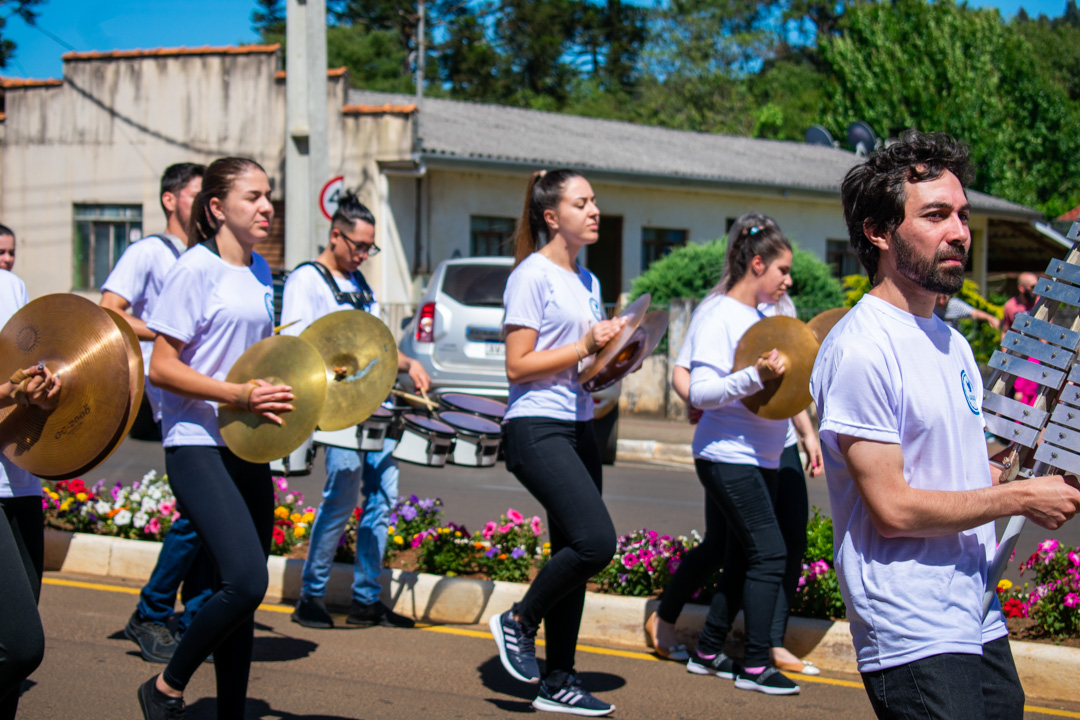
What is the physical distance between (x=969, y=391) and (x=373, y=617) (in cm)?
370

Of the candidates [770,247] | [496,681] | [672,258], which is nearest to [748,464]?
[770,247]

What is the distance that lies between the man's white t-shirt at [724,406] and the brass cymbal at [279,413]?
5.48 feet

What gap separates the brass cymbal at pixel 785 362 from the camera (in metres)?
4.40

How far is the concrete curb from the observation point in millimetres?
4570

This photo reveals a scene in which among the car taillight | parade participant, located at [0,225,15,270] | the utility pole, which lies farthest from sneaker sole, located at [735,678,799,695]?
the utility pole

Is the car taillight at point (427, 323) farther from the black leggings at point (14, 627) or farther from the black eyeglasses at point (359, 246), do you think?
the black leggings at point (14, 627)

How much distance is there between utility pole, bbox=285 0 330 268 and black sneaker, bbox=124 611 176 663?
7.33m

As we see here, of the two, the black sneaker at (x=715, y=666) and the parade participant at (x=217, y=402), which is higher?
the parade participant at (x=217, y=402)

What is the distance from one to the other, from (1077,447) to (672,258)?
1466 centimetres

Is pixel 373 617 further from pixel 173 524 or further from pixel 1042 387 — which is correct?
pixel 1042 387

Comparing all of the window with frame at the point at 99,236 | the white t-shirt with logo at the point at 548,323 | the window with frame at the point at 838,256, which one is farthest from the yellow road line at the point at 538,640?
the window with frame at the point at 838,256

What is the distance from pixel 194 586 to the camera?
15.6 ft

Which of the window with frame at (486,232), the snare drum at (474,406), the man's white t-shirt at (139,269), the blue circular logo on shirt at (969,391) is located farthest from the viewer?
the window with frame at (486,232)

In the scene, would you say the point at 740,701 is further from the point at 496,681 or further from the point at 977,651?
the point at 977,651
